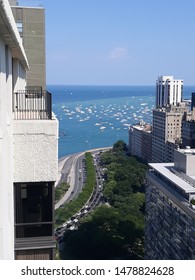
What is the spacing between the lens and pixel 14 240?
1789 millimetres

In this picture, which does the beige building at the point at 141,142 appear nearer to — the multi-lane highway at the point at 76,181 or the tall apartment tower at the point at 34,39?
the multi-lane highway at the point at 76,181

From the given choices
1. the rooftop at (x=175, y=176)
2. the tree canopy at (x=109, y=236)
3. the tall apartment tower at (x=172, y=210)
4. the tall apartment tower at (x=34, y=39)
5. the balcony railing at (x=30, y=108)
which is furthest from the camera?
the tree canopy at (x=109, y=236)

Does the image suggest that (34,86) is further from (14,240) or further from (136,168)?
(136,168)

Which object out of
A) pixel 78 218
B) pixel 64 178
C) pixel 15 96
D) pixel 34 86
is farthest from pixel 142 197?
pixel 15 96

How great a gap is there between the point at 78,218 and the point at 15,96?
16.4 m

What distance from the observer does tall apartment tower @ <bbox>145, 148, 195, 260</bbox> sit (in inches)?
376

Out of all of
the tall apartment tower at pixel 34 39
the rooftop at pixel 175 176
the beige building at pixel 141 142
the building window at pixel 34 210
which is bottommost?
the beige building at pixel 141 142

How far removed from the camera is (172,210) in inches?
411

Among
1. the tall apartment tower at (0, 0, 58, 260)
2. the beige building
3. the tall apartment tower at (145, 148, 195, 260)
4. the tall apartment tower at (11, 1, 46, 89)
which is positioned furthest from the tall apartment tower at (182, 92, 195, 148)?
the tall apartment tower at (0, 0, 58, 260)

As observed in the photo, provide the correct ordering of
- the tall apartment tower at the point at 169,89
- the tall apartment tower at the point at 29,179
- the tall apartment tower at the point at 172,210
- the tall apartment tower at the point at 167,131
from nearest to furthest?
the tall apartment tower at the point at 29,179, the tall apartment tower at the point at 172,210, the tall apartment tower at the point at 167,131, the tall apartment tower at the point at 169,89

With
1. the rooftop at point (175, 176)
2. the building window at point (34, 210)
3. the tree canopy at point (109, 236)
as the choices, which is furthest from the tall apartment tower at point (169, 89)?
the building window at point (34, 210)

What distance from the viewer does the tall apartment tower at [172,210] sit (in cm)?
955

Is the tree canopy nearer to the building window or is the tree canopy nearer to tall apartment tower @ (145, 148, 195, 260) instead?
tall apartment tower @ (145, 148, 195, 260)
